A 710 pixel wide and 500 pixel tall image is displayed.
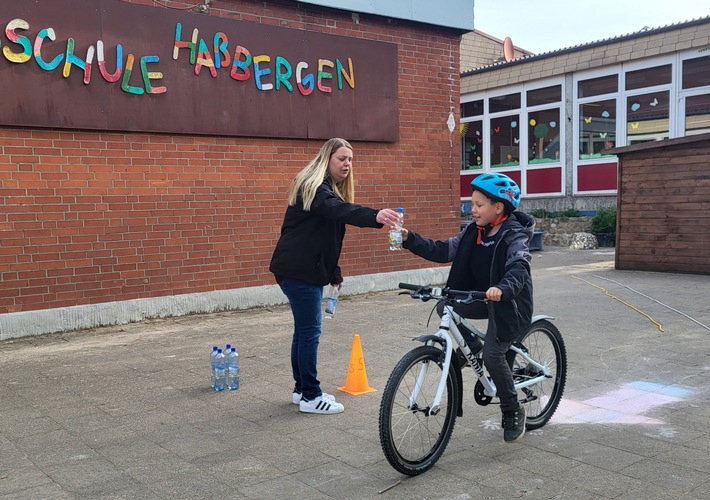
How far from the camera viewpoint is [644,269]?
523 inches

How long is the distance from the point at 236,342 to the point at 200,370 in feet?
4.08

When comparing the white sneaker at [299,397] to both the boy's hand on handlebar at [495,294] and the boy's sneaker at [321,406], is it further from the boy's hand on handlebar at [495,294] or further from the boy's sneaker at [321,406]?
the boy's hand on handlebar at [495,294]

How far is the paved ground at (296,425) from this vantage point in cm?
395

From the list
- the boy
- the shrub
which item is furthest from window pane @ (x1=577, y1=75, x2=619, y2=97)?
the boy

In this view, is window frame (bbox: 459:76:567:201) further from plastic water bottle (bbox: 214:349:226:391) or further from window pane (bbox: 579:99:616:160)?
plastic water bottle (bbox: 214:349:226:391)

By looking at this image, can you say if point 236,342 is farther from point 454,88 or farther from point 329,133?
point 454,88

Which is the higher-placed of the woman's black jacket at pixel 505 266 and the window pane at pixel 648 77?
the window pane at pixel 648 77

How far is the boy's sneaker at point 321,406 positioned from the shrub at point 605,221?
48.5 ft

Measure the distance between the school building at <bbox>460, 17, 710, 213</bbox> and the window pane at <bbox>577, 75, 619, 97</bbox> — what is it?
0.10ft

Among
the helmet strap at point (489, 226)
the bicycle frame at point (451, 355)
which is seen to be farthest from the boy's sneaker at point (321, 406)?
the helmet strap at point (489, 226)

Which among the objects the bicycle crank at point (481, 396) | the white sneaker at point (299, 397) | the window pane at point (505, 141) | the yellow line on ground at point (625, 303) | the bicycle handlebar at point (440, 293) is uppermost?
the window pane at point (505, 141)

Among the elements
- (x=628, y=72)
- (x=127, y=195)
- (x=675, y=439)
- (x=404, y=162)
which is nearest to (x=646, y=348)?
(x=675, y=439)

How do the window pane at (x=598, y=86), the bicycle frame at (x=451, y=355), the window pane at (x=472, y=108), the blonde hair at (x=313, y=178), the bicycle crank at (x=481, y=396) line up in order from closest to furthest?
1. the bicycle frame at (x=451, y=355)
2. the bicycle crank at (x=481, y=396)
3. the blonde hair at (x=313, y=178)
4. the window pane at (x=598, y=86)
5. the window pane at (x=472, y=108)

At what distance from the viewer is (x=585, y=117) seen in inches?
800
